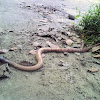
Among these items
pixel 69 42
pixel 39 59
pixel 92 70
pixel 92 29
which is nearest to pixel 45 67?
pixel 39 59

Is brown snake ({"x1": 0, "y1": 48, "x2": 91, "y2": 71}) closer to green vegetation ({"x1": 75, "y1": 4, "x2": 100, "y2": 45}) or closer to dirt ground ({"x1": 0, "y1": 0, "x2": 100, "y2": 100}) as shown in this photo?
dirt ground ({"x1": 0, "y1": 0, "x2": 100, "y2": 100})

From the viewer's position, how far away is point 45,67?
2430 millimetres

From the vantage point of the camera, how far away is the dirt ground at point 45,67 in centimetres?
188

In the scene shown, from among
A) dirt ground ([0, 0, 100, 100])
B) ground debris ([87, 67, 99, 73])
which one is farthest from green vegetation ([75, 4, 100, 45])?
ground debris ([87, 67, 99, 73])

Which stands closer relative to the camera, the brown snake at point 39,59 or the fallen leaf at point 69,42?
the brown snake at point 39,59

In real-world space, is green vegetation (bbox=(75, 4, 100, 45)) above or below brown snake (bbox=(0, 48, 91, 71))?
above

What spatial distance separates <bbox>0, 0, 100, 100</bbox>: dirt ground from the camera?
74.0 inches

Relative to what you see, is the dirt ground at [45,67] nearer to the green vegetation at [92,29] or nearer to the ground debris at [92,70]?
the ground debris at [92,70]

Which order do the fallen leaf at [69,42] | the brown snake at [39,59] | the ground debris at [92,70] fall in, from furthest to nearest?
the fallen leaf at [69,42], the ground debris at [92,70], the brown snake at [39,59]

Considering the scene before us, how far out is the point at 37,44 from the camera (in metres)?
3.12

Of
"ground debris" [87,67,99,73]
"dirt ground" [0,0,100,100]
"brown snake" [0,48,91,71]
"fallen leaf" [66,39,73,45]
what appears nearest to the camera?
"dirt ground" [0,0,100,100]

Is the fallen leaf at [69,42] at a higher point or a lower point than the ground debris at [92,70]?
higher

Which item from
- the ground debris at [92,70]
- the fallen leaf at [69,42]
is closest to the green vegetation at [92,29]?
the fallen leaf at [69,42]

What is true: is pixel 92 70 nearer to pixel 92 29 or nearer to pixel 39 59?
pixel 39 59
